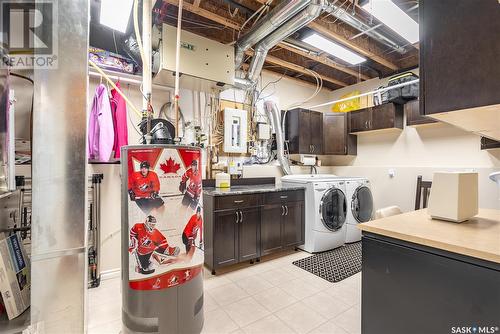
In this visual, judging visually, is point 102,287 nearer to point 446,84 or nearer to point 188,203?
point 188,203

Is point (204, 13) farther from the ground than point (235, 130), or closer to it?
farther from the ground

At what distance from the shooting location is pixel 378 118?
151 inches

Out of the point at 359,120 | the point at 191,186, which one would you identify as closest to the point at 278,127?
the point at 359,120

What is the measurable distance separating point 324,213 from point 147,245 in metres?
2.54

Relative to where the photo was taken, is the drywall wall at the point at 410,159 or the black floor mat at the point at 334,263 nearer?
the black floor mat at the point at 334,263

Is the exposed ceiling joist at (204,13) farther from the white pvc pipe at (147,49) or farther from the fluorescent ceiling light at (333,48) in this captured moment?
the fluorescent ceiling light at (333,48)

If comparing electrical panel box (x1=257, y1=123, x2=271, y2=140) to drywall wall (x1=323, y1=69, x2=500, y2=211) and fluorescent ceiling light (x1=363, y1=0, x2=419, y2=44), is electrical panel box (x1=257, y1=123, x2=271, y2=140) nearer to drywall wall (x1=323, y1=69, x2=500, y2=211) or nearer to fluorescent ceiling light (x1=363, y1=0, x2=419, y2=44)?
drywall wall (x1=323, y1=69, x2=500, y2=211)

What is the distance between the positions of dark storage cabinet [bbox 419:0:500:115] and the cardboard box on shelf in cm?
220

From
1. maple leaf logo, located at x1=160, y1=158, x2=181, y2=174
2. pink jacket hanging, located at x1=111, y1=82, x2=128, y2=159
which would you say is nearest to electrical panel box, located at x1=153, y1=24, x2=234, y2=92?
pink jacket hanging, located at x1=111, y1=82, x2=128, y2=159

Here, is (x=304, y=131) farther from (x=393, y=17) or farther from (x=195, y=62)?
(x=195, y=62)

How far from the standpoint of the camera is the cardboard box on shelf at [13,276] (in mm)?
1053

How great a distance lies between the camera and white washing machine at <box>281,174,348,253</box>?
3.27m

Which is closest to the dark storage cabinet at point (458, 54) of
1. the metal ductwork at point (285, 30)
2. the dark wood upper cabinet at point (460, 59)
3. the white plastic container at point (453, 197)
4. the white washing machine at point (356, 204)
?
the dark wood upper cabinet at point (460, 59)

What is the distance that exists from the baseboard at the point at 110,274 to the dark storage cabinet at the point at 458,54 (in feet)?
10.5
